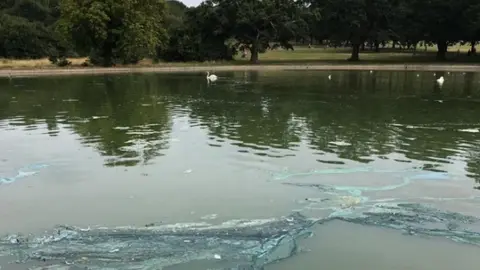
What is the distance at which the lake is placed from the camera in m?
7.09

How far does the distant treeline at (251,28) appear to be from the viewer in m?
50.7

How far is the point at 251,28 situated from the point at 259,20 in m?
1.41

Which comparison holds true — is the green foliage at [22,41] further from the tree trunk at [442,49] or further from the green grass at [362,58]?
the tree trunk at [442,49]

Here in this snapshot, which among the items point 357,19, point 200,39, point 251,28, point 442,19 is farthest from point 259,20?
point 442,19

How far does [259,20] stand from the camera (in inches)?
2148

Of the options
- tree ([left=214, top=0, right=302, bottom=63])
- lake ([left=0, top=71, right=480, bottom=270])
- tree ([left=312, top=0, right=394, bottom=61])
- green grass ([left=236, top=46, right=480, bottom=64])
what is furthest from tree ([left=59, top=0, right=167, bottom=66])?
lake ([left=0, top=71, right=480, bottom=270])

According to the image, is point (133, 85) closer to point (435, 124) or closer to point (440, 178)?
point (435, 124)

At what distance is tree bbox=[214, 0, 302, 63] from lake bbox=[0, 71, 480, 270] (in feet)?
116

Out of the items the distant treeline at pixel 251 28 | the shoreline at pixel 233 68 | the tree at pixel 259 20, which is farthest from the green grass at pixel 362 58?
the shoreline at pixel 233 68

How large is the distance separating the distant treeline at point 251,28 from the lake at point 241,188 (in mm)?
31996

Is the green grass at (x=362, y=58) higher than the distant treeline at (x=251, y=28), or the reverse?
the distant treeline at (x=251, y=28)

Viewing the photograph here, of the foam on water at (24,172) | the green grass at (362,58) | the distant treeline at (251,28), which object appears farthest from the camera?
the green grass at (362,58)

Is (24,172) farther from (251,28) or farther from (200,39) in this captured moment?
(200,39)

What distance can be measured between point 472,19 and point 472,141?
4406cm
